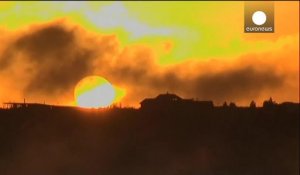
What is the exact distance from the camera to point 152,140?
51.9 metres

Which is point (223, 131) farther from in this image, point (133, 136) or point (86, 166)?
point (86, 166)

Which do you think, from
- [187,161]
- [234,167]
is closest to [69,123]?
[187,161]

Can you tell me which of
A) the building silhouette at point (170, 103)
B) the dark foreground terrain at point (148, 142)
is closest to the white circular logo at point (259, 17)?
the dark foreground terrain at point (148, 142)

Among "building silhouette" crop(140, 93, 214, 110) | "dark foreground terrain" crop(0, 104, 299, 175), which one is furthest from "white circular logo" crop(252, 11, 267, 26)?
"building silhouette" crop(140, 93, 214, 110)

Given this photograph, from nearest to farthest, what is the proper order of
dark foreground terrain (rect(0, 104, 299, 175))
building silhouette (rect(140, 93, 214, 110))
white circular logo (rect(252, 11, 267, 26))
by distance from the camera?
white circular logo (rect(252, 11, 267, 26))
dark foreground terrain (rect(0, 104, 299, 175))
building silhouette (rect(140, 93, 214, 110))

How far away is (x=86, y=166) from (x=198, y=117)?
Answer: 15159mm

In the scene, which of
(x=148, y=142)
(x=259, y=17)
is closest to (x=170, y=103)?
(x=148, y=142)

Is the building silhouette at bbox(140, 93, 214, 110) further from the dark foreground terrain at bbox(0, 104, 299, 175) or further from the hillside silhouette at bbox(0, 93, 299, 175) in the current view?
the dark foreground terrain at bbox(0, 104, 299, 175)

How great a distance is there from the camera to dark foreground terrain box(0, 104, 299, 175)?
45.0 meters

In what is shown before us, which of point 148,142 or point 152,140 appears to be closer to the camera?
point 148,142

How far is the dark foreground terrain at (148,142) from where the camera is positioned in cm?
4503

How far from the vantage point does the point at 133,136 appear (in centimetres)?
5222

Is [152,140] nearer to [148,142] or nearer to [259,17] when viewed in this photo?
[148,142]

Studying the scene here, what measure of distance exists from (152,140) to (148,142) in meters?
0.51
